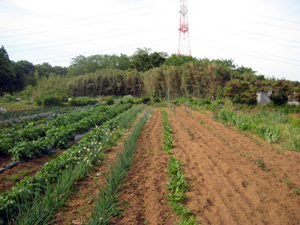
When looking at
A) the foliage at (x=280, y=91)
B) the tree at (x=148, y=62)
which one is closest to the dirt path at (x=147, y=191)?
the foliage at (x=280, y=91)

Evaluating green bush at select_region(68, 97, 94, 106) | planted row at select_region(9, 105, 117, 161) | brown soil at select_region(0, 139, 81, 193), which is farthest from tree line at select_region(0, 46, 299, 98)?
brown soil at select_region(0, 139, 81, 193)

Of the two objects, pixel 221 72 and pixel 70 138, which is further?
pixel 221 72

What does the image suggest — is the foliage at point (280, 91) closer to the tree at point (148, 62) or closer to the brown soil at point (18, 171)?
the brown soil at point (18, 171)

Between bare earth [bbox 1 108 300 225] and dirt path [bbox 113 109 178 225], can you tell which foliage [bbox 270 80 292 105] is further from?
dirt path [bbox 113 109 178 225]

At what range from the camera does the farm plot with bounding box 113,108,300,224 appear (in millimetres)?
2643

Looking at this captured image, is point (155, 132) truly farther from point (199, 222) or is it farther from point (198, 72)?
point (198, 72)

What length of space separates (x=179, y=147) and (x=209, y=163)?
4.49ft

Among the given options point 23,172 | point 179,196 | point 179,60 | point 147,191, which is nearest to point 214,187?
point 179,196

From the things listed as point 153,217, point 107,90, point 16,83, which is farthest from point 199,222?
point 16,83

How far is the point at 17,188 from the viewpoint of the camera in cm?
273

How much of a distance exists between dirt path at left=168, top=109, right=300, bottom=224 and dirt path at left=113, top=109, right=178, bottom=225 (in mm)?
426

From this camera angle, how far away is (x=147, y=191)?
3350 mm

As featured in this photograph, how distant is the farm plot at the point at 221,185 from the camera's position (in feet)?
8.67

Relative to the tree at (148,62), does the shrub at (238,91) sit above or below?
below
